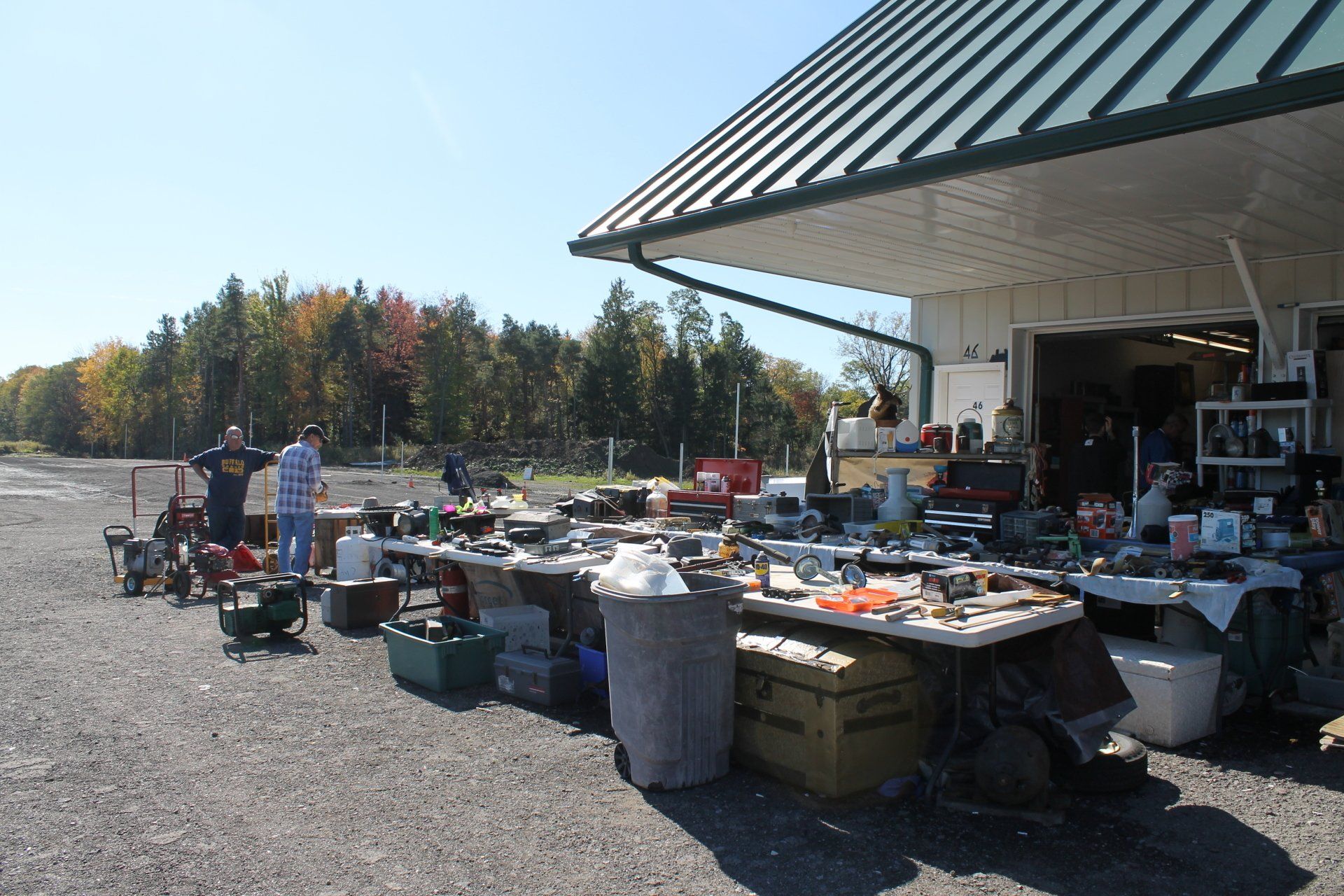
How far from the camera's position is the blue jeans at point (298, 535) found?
10.4 metres

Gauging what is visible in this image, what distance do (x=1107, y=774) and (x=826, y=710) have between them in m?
1.48

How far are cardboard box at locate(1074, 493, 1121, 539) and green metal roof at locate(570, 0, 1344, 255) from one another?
3.06 metres

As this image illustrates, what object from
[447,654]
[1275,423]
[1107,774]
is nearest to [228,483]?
[447,654]

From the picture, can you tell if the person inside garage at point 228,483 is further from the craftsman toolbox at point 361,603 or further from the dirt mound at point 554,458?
the dirt mound at point 554,458

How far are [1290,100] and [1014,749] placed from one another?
3371 millimetres

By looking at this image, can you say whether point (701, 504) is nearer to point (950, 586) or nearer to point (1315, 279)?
point (950, 586)

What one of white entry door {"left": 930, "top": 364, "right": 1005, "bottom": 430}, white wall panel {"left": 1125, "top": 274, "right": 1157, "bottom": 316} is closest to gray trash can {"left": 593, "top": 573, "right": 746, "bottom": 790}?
white entry door {"left": 930, "top": 364, "right": 1005, "bottom": 430}

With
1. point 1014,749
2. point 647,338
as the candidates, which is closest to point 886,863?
point 1014,749

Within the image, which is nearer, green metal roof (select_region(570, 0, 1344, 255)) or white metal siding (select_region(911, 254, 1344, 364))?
green metal roof (select_region(570, 0, 1344, 255))

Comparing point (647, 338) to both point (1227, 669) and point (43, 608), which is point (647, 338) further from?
point (1227, 669)

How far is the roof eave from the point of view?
14.2ft

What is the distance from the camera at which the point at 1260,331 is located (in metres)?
8.18

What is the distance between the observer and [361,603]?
866 cm

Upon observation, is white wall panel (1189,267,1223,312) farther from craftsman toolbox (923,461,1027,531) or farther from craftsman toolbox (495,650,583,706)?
craftsman toolbox (495,650,583,706)
